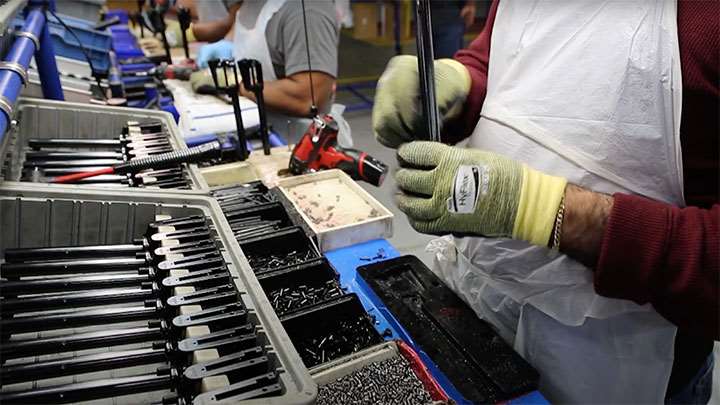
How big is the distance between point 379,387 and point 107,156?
0.86m

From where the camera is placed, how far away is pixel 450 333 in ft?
2.79

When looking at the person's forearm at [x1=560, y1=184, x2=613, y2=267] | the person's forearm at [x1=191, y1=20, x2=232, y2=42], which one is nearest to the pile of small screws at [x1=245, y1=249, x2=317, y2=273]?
the person's forearm at [x1=560, y1=184, x2=613, y2=267]

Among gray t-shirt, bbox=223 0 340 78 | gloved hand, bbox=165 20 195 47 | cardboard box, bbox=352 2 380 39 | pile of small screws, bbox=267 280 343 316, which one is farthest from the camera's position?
cardboard box, bbox=352 2 380 39

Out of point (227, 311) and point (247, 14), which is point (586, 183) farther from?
point (247, 14)

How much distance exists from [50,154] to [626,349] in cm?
127

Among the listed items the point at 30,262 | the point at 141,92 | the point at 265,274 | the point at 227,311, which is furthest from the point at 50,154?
the point at 141,92

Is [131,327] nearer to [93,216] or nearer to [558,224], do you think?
[93,216]

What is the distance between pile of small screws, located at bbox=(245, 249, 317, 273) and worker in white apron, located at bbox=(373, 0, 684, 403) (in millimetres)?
352

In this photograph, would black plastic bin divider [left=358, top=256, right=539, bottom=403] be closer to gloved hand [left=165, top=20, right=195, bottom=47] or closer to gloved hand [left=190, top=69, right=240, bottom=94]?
gloved hand [left=190, top=69, right=240, bottom=94]

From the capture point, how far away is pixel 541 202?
2.24 feet

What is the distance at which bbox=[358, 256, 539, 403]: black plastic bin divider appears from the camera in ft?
2.51

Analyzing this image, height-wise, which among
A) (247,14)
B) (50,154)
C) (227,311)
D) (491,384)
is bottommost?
(491,384)

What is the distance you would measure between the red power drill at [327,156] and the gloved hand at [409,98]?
0.18m

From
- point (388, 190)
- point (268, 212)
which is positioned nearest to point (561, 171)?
point (268, 212)
